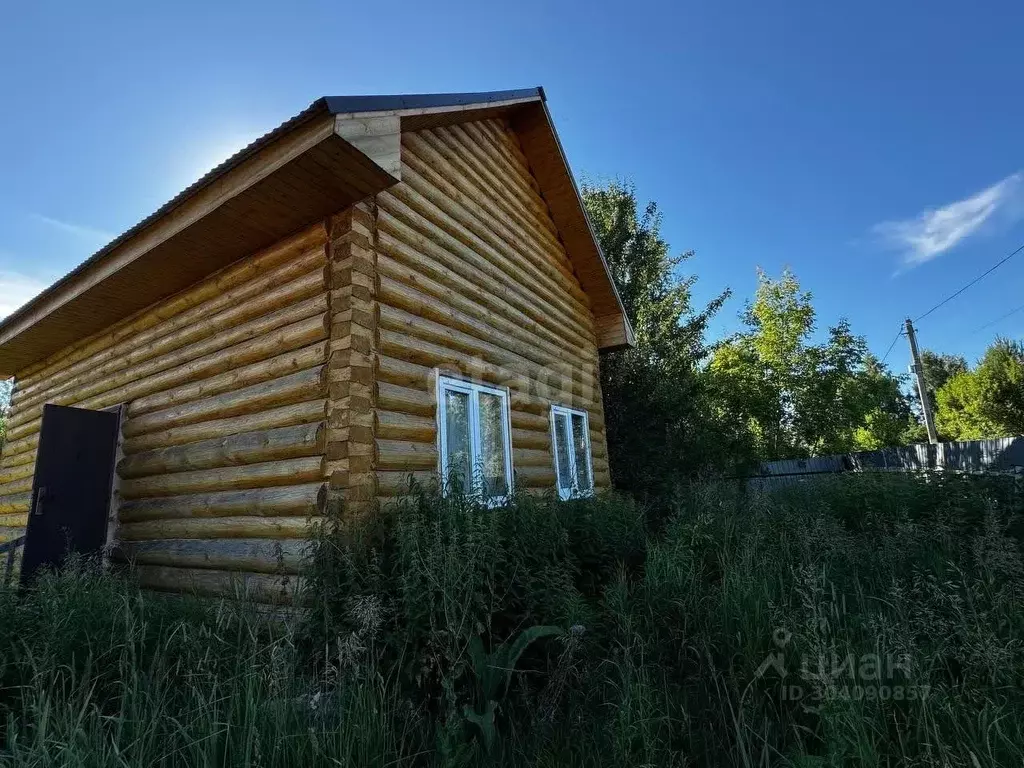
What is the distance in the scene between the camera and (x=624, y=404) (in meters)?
13.8

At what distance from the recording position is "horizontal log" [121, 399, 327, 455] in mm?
4457

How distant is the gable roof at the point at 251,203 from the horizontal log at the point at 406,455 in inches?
89.6

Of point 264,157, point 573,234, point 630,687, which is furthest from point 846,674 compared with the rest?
point 573,234

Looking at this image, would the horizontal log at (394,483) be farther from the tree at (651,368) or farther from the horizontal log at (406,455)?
the tree at (651,368)

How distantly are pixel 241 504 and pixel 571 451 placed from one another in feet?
15.8

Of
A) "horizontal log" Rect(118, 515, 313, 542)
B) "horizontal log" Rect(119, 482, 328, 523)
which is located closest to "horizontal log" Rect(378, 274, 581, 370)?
"horizontal log" Rect(119, 482, 328, 523)

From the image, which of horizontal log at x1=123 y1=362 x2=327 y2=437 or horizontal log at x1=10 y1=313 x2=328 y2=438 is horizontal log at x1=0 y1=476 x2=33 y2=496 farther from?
horizontal log at x1=123 y1=362 x2=327 y2=437

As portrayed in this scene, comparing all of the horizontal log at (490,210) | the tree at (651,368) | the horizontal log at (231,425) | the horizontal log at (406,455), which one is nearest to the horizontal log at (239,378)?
the horizontal log at (231,425)

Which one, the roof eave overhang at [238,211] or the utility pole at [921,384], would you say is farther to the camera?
the utility pole at [921,384]

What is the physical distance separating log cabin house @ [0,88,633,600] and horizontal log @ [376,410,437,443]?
0.02 meters

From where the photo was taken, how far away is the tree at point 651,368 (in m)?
13.2

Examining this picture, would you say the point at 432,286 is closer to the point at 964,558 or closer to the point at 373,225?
the point at 373,225

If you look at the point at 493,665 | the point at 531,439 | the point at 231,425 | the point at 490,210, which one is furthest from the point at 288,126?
the point at 531,439

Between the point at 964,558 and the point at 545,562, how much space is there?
370 cm
